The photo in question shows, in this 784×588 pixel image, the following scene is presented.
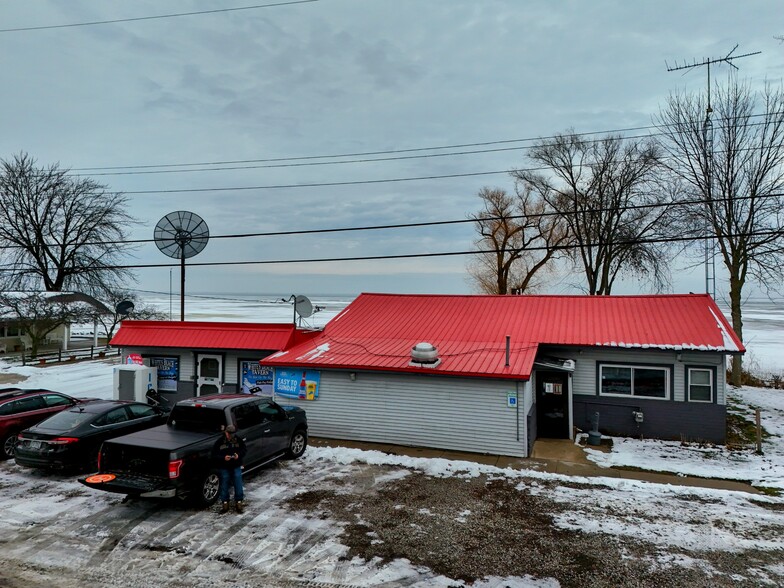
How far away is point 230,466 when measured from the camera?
8781mm

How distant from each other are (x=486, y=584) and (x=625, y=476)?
21.3 feet

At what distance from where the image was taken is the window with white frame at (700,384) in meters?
14.6

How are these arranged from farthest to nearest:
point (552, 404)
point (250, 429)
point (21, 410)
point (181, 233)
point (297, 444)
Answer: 1. point (181, 233)
2. point (552, 404)
3. point (21, 410)
4. point (297, 444)
5. point (250, 429)

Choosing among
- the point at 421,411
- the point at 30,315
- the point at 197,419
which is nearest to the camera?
the point at 197,419

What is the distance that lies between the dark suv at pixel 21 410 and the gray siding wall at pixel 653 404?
14.9 metres

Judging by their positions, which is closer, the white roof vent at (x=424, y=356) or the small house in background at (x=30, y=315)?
the white roof vent at (x=424, y=356)

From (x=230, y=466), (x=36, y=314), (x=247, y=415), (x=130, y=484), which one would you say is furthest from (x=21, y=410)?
(x=36, y=314)

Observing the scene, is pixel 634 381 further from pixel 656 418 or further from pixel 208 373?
pixel 208 373

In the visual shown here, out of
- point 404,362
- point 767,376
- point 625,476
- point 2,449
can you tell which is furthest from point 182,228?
point 767,376

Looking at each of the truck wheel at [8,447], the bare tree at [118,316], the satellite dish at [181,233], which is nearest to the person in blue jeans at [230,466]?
the truck wheel at [8,447]

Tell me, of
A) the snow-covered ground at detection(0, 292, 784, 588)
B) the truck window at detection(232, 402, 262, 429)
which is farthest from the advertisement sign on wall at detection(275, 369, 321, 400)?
the truck window at detection(232, 402, 262, 429)

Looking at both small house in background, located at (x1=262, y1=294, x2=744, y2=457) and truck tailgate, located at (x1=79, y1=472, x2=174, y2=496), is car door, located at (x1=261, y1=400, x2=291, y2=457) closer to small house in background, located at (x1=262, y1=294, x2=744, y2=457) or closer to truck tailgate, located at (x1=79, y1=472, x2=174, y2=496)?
truck tailgate, located at (x1=79, y1=472, x2=174, y2=496)

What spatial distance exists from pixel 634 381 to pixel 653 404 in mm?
848

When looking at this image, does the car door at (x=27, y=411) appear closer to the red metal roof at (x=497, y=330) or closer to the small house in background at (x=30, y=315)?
the red metal roof at (x=497, y=330)
